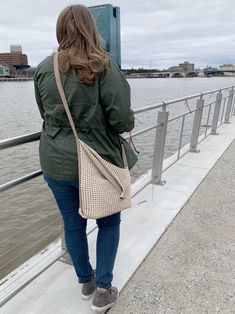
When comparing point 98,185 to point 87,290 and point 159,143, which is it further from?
point 159,143

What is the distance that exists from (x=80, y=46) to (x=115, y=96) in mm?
283

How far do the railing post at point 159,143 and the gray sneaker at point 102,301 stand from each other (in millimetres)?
2123

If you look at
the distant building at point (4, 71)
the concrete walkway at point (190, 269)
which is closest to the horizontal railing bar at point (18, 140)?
the concrete walkway at point (190, 269)

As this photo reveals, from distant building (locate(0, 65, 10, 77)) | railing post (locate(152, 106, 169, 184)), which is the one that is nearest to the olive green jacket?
railing post (locate(152, 106, 169, 184))

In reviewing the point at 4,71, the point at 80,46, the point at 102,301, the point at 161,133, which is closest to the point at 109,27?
the point at 80,46

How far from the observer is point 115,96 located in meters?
1.40

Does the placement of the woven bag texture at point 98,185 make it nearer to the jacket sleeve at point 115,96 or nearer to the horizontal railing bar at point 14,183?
the jacket sleeve at point 115,96

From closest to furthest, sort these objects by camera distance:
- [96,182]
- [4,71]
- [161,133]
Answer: [96,182]
[161,133]
[4,71]

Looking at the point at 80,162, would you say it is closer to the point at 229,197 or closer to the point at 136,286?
the point at 136,286

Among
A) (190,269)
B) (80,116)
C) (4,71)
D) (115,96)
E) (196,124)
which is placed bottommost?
(4,71)

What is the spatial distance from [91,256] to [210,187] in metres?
2.08

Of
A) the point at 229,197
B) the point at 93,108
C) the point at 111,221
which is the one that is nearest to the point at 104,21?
the point at 93,108

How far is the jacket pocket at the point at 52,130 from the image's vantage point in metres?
1.54

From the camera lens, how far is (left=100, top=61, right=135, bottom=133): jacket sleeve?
1.39 meters
